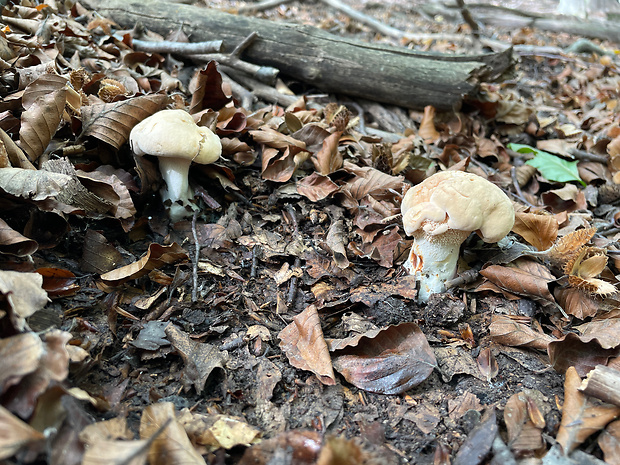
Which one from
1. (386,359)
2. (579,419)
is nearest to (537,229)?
(579,419)

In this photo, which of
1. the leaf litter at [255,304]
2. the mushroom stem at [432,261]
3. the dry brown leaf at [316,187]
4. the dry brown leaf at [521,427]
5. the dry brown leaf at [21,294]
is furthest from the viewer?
the dry brown leaf at [316,187]

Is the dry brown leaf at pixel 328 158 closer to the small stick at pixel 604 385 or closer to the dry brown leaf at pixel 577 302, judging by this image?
the dry brown leaf at pixel 577 302

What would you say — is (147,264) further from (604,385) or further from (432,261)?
(604,385)

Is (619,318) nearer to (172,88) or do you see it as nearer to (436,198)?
(436,198)

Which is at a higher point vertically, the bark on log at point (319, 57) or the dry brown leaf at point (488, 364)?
the bark on log at point (319, 57)

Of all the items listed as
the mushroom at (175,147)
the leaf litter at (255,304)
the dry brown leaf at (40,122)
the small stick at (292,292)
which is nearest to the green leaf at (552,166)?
the leaf litter at (255,304)

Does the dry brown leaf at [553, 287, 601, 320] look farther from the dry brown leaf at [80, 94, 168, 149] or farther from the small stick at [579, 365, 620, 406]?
the dry brown leaf at [80, 94, 168, 149]
